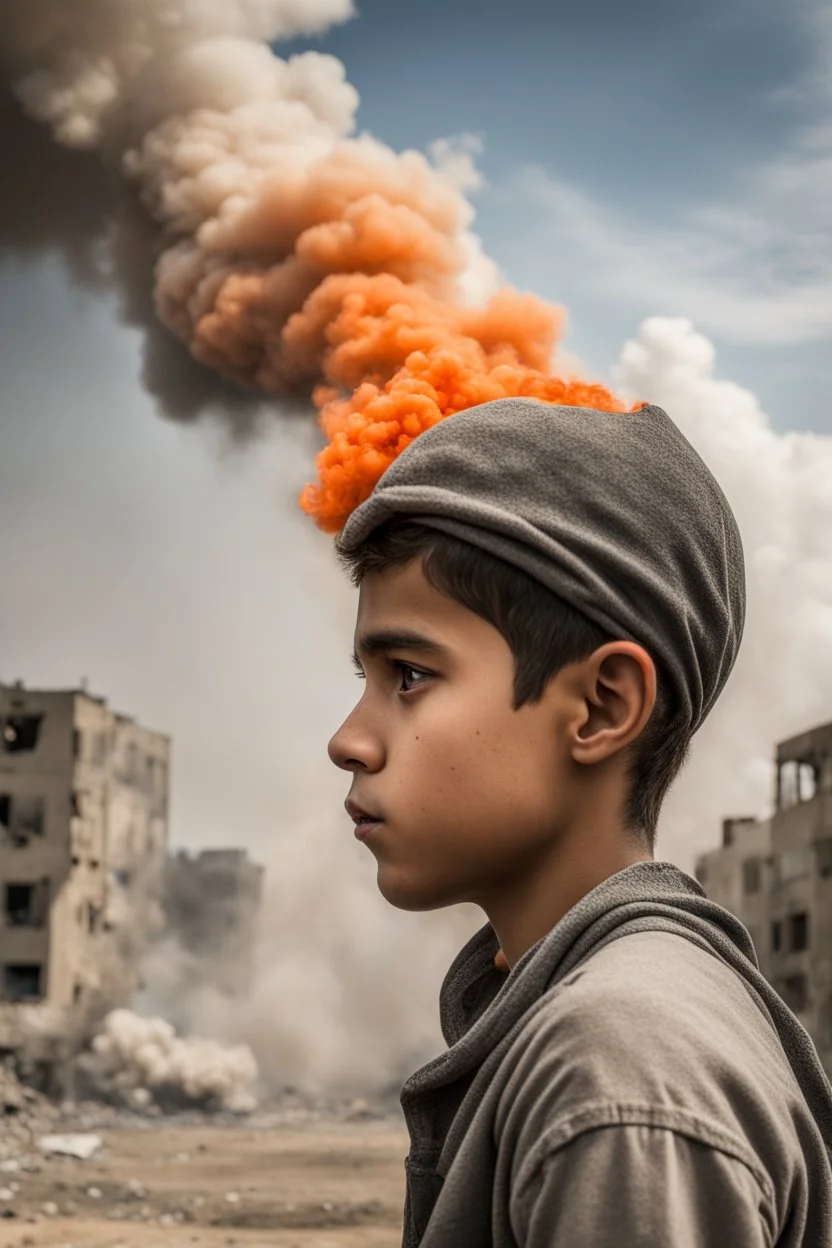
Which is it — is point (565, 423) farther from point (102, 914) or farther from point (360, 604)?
point (102, 914)

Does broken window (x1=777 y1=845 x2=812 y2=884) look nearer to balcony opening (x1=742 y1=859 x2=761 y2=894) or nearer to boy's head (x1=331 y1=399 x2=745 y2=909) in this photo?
balcony opening (x1=742 y1=859 x2=761 y2=894)

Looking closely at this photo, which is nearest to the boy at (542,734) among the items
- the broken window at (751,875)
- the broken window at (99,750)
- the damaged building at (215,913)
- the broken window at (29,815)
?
the broken window at (751,875)

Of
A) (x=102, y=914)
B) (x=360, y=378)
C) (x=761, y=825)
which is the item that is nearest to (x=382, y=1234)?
(x=360, y=378)

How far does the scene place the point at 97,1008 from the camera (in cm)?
3800

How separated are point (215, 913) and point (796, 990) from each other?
826 inches

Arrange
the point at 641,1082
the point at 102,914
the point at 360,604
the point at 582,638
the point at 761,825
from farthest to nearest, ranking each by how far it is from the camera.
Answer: the point at 102,914 → the point at 761,825 → the point at 360,604 → the point at 582,638 → the point at 641,1082

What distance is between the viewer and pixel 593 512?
124cm

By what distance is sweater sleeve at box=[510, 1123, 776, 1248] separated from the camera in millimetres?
860

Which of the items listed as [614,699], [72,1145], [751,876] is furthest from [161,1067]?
[614,699]

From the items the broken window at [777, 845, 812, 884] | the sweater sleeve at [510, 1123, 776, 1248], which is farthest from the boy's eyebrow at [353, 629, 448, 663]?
the broken window at [777, 845, 812, 884]

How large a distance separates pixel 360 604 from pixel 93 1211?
21986 mm

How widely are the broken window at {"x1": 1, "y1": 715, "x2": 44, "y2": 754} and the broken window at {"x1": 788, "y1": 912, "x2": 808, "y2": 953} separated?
17.3 meters

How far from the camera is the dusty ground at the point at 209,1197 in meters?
19.9

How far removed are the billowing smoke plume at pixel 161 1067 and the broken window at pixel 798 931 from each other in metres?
16.4
